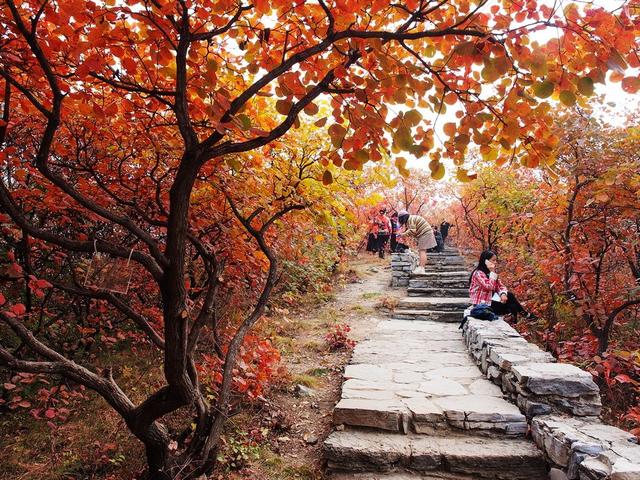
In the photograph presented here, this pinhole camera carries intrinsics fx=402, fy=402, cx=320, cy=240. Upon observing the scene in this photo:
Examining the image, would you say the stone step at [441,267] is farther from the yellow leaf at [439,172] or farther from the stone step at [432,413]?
the yellow leaf at [439,172]

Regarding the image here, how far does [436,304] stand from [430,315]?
19.1 inches

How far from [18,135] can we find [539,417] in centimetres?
634

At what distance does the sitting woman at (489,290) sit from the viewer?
7113mm

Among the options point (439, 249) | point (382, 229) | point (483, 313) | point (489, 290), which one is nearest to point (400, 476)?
point (483, 313)

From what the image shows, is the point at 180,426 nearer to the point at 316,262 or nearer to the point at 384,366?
the point at 384,366

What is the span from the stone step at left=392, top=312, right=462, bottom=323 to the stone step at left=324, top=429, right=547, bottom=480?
16.5ft

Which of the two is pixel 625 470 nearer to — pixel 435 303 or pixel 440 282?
pixel 435 303

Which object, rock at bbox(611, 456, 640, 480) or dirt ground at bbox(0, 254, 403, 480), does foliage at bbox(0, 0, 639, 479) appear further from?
rock at bbox(611, 456, 640, 480)

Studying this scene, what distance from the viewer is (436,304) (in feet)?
30.8

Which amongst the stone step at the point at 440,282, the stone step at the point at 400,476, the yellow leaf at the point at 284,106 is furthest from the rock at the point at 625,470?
the stone step at the point at 440,282

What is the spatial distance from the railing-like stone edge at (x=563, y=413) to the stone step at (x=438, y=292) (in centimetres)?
504

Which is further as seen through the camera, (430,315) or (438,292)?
(438,292)

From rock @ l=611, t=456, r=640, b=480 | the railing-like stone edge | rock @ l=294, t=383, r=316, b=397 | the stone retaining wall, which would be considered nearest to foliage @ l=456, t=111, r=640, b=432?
the railing-like stone edge

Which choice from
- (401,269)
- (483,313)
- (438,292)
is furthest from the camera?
(401,269)
